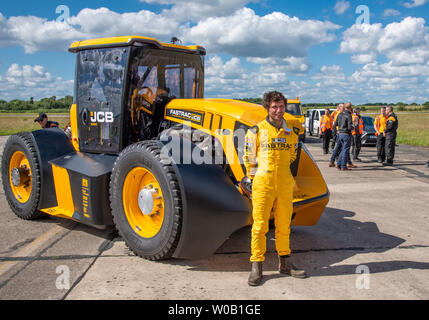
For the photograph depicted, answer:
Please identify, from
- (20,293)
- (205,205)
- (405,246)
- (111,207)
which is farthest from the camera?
(405,246)

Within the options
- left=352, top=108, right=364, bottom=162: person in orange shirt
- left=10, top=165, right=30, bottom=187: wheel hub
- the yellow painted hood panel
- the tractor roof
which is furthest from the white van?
left=10, top=165, right=30, bottom=187: wheel hub

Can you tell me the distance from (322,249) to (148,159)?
7.72ft

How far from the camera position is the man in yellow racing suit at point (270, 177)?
147 inches

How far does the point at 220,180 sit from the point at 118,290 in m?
1.43

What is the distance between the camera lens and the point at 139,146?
424cm

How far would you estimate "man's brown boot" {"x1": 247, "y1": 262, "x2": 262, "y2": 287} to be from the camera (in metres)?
3.68

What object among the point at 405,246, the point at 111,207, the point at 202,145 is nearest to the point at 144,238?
the point at 111,207

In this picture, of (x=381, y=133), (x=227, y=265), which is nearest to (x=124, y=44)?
(x=227, y=265)

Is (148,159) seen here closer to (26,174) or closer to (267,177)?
(267,177)

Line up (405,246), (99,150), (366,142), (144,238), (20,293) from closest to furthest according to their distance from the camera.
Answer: (20,293) < (144,238) < (405,246) < (99,150) < (366,142)

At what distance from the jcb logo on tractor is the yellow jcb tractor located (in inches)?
0.5

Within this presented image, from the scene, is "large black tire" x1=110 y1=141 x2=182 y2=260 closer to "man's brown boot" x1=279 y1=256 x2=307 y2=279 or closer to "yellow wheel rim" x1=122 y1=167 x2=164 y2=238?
"yellow wheel rim" x1=122 y1=167 x2=164 y2=238

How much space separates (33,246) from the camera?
4738 millimetres
